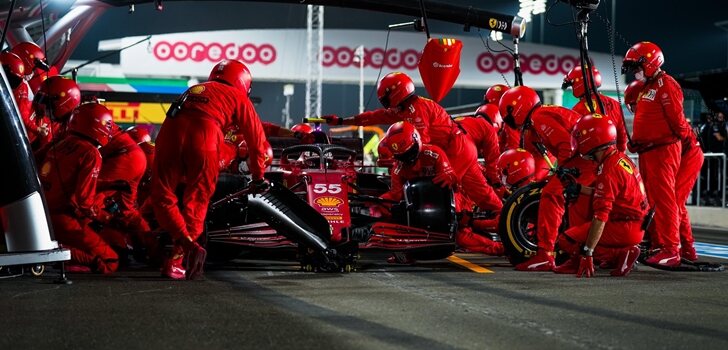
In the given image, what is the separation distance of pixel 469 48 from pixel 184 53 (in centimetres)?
1099

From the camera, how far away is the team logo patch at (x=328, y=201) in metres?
9.46

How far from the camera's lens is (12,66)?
37.6ft

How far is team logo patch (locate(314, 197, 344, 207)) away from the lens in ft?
31.0

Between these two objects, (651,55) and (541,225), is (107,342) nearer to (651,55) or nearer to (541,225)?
(541,225)

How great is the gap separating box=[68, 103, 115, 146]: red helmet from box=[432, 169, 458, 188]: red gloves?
314 centimetres

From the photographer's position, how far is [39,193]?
22.1 ft

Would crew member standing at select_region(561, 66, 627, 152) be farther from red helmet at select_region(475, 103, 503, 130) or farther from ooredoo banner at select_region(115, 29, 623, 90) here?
ooredoo banner at select_region(115, 29, 623, 90)

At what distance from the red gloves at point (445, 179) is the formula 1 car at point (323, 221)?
0.08 metres

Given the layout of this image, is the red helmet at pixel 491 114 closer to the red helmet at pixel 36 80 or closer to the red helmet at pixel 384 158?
the red helmet at pixel 384 158

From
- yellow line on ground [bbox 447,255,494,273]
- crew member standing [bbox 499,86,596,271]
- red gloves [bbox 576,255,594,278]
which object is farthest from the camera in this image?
yellow line on ground [bbox 447,255,494,273]

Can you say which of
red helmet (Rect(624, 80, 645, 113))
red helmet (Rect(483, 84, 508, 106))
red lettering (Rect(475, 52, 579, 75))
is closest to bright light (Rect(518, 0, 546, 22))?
red lettering (Rect(475, 52, 579, 75))

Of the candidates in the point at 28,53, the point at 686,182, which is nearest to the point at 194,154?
the point at 28,53

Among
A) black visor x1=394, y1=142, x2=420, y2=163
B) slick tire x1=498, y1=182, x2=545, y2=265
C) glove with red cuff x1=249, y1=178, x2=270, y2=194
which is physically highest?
black visor x1=394, y1=142, x2=420, y2=163

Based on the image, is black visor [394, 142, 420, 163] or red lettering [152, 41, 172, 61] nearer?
black visor [394, 142, 420, 163]
